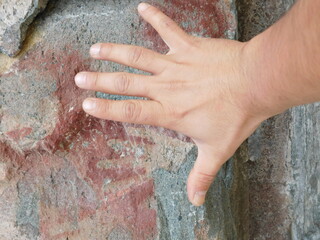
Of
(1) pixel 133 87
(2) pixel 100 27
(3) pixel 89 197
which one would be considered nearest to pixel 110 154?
(3) pixel 89 197

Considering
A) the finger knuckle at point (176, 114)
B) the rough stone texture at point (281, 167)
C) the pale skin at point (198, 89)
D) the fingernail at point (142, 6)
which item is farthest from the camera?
the rough stone texture at point (281, 167)

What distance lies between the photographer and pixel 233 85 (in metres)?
0.96

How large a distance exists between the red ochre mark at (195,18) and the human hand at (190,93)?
0.41 ft

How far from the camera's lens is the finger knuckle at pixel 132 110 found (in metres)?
1.02

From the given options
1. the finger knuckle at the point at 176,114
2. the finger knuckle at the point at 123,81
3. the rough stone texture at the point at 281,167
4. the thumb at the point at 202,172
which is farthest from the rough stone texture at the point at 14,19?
the rough stone texture at the point at 281,167

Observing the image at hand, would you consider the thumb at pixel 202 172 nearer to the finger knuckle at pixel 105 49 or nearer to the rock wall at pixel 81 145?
the rock wall at pixel 81 145

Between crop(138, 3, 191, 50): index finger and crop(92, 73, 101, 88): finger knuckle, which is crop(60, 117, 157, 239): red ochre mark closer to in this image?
crop(92, 73, 101, 88): finger knuckle

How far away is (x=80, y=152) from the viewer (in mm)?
1177

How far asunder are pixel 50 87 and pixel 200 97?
40cm

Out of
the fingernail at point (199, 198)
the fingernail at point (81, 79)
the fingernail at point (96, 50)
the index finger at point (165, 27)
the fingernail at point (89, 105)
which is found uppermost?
the index finger at point (165, 27)

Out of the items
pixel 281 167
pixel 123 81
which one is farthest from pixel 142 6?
pixel 281 167

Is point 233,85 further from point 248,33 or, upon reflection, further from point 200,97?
point 248,33

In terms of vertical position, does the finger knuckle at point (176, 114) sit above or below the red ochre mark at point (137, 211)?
above

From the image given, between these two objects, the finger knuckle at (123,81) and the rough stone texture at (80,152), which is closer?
the finger knuckle at (123,81)
